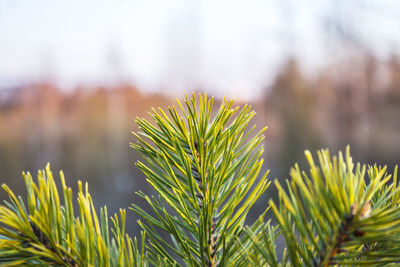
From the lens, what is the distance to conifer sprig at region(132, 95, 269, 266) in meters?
0.16

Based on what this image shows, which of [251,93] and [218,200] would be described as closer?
[218,200]

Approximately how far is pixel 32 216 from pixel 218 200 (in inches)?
3.2

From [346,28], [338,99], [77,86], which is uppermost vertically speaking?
[346,28]

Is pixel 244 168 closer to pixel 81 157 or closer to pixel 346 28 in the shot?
pixel 81 157

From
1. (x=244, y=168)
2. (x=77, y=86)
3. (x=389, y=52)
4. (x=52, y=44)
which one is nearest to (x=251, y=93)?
(x=389, y=52)

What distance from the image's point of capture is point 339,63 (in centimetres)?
448

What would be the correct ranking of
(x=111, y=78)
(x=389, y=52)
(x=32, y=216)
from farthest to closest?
(x=111, y=78) < (x=389, y=52) < (x=32, y=216)

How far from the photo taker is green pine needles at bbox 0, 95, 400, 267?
122 mm

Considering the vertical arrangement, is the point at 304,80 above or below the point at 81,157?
above

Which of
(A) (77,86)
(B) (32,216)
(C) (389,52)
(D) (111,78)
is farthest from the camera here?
(D) (111,78)

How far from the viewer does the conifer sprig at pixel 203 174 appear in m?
0.16

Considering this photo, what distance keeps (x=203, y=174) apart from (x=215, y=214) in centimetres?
2

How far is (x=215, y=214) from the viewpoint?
0.56ft

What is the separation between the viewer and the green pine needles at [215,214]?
12 centimetres
